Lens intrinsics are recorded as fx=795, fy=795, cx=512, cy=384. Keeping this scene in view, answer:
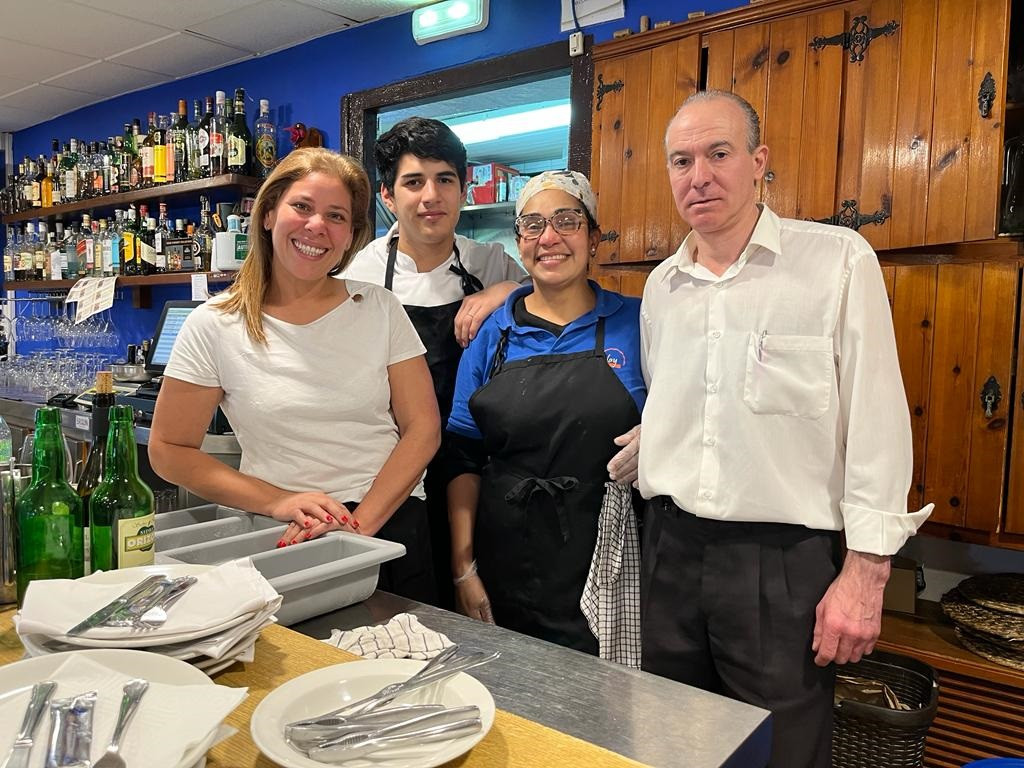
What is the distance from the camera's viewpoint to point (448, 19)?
349 cm

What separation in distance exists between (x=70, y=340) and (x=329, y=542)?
202 inches

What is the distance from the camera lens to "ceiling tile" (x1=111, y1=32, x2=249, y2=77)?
13.5ft

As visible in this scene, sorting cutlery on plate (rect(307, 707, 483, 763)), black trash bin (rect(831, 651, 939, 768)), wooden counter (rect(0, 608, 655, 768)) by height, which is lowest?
black trash bin (rect(831, 651, 939, 768))

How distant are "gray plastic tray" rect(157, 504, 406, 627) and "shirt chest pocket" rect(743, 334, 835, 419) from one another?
78 cm

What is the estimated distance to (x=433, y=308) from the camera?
7.64ft

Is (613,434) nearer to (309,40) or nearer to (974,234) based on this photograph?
(974,234)

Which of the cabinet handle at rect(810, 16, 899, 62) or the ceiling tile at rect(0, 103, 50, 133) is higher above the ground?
the ceiling tile at rect(0, 103, 50, 133)

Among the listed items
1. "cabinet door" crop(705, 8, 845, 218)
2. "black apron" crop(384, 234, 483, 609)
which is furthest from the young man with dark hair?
"cabinet door" crop(705, 8, 845, 218)

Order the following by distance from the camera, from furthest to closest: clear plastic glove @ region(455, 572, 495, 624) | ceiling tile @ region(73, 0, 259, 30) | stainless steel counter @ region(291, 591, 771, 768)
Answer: ceiling tile @ region(73, 0, 259, 30) < clear plastic glove @ region(455, 572, 495, 624) < stainless steel counter @ region(291, 591, 771, 768)

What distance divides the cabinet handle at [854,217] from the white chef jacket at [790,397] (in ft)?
2.46

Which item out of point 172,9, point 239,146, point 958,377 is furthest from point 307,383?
point 239,146

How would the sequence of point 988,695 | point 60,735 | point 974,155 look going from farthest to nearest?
point 988,695 < point 974,155 < point 60,735

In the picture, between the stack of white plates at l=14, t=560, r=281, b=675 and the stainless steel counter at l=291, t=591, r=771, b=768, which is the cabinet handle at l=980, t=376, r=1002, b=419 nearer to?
the stainless steel counter at l=291, t=591, r=771, b=768

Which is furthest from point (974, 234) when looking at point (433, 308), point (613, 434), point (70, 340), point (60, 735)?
point (70, 340)
